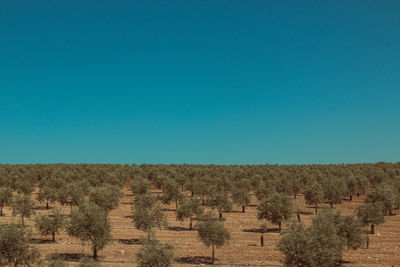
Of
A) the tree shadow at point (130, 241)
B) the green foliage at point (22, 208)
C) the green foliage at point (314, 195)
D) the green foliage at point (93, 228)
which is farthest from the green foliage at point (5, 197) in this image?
the green foliage at point (314, 195)

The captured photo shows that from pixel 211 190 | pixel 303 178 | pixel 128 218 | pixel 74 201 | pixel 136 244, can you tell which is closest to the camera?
pixel 136 244

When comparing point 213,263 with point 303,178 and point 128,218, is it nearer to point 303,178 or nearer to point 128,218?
point 128,218

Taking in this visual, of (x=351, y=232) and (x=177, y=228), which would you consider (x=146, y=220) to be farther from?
(x=351, y=232)

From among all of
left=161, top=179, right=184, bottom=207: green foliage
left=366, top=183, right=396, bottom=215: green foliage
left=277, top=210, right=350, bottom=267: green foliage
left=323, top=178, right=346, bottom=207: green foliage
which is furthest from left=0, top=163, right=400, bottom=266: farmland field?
left=323, top=178, right=346, bottom=207: green foliage

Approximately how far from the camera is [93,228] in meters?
45.2

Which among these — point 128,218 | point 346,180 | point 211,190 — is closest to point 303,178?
point 346,180

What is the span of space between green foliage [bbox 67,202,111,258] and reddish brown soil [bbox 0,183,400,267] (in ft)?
7.26

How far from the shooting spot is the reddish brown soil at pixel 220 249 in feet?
149

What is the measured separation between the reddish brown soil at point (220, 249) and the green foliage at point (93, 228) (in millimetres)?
2214

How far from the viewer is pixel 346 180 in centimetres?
10831

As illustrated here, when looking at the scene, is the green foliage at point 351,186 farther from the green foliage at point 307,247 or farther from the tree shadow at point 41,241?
the tree shadow at point 41,241

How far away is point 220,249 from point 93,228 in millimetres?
17373

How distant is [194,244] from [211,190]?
38.5 meters

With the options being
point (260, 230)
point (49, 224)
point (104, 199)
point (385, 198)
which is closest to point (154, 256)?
point (49, 224)
